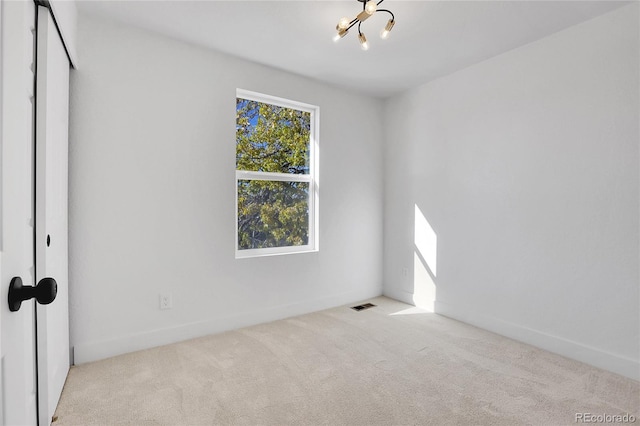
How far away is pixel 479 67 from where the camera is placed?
2973 millimetres

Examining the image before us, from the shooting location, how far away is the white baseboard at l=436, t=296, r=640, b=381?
217 cm

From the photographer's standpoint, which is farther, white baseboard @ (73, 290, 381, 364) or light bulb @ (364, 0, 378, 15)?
white baseboard @ (73, 290, 381, 364)

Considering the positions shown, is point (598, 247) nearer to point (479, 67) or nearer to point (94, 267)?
point (479, 67)

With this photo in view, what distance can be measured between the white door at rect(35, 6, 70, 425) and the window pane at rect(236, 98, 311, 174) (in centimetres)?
128

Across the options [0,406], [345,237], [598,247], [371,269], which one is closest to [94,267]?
[0,406]

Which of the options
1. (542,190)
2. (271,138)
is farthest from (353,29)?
(542,190)

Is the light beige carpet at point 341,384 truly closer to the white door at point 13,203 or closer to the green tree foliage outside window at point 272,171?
the green tree foliage outside window at point 272,171

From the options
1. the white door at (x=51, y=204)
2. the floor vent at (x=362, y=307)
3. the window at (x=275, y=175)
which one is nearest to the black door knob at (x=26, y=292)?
the white door at (x=51, y=204)

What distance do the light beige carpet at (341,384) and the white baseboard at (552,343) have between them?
0.21 ft

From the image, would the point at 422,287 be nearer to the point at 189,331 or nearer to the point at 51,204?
the point at 189,331

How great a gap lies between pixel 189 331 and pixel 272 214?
1213mm

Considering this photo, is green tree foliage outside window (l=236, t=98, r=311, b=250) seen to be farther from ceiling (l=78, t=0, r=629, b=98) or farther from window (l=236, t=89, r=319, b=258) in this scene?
ceiling (l=78, t=0, r=629, b=98)

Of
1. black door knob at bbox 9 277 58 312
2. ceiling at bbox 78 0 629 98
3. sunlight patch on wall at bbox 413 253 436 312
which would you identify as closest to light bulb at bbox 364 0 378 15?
ceiling at bbox 78 0 629 98

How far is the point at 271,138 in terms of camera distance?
10.6 feet
